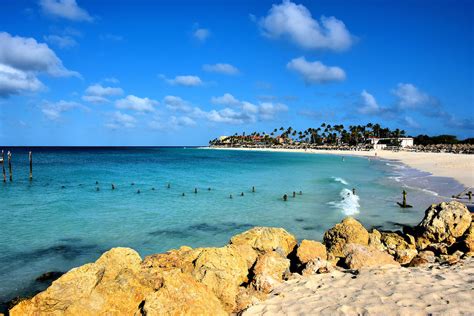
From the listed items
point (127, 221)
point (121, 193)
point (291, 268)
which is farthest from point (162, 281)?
point (121, 193)

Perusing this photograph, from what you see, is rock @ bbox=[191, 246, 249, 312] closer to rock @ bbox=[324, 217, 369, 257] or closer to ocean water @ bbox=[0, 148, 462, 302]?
rock @ bbox=[324, 217, 369, 257]

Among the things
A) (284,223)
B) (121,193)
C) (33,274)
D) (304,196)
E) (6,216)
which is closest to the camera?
(33,274)

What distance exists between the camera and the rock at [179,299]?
21.7 feet

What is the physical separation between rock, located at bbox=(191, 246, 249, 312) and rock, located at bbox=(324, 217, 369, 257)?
12.9 ft

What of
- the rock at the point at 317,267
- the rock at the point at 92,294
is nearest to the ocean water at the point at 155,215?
the rock at the point at 92,294

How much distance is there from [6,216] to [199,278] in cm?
2222

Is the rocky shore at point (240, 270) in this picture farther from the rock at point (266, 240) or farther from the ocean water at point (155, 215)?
the ocean water at point (155, 215)

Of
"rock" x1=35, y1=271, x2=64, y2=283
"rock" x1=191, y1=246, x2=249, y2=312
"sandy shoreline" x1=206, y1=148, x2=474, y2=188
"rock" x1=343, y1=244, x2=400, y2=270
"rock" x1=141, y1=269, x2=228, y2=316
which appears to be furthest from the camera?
"sandy shoreline" x1=206, y1=148, x2=474, y2=188

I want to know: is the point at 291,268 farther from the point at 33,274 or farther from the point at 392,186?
the point at 392,186

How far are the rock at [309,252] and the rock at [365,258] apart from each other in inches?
31.3

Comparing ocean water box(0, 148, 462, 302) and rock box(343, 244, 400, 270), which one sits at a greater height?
rock box(343, 244, 400, 270)

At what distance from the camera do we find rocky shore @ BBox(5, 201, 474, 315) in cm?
687

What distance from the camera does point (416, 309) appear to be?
693 cm

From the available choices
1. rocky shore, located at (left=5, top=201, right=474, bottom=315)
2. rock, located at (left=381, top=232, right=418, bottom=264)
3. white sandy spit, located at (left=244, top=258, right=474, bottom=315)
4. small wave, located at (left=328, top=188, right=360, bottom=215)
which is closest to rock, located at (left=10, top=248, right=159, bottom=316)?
rocky shore, located at (left=5, top=201, right=474, bottom=315)
